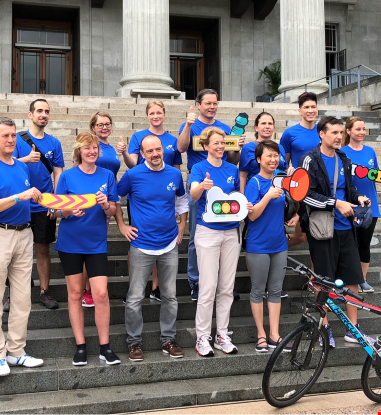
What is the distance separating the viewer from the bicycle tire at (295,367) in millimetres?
4371

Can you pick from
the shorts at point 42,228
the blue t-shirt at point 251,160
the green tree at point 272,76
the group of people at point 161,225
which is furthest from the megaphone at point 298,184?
the green tree at point 272,76

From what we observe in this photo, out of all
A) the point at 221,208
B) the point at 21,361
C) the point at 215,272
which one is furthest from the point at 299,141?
the point at 21,361

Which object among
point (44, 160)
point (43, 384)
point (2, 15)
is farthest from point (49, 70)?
point (43, 384)

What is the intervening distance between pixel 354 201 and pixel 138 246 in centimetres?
219

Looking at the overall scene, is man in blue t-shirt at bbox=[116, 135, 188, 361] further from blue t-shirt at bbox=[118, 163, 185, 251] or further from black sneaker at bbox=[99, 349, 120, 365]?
black sneaker at bbox=[99, 349, 120, 365]

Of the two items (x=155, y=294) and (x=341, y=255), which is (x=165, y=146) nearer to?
(x=155, y=294)

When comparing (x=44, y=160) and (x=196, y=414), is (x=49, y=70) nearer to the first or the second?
(x=44, y=160)

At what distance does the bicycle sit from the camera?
446cm

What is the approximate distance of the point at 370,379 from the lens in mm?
4629

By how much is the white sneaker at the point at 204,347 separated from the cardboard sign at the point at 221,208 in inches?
43.3

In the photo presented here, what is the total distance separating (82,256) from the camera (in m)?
4.87

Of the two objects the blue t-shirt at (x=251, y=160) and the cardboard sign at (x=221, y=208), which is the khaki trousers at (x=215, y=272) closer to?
the cardboard sign at (x=221, y=208)

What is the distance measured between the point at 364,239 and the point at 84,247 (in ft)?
10.1

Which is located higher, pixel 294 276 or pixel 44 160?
Result: pixel 44 160
